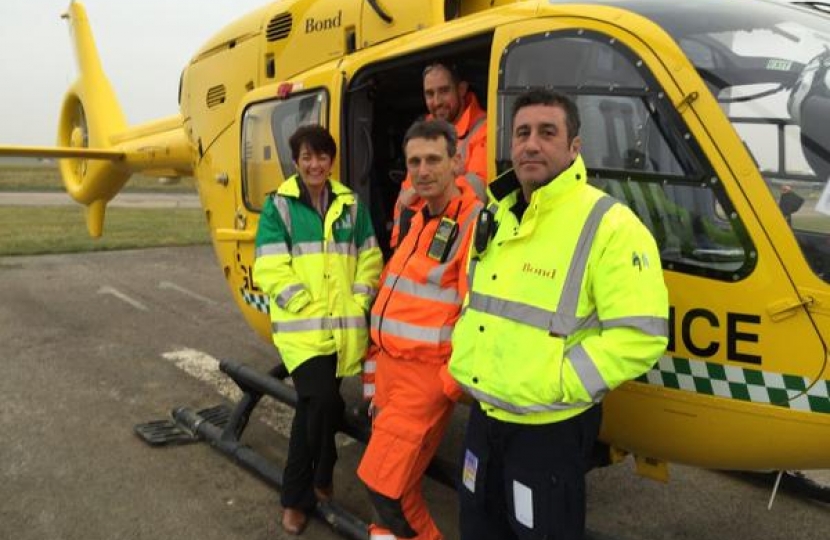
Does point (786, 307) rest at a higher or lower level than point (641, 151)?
lower

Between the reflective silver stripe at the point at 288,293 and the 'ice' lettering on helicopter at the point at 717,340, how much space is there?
1.50m

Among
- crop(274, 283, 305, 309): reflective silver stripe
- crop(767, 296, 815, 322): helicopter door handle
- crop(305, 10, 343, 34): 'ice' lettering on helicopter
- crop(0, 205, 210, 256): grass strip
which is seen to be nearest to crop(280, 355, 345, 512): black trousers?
crop(274, 283, 305, 309): reflective silver stripe

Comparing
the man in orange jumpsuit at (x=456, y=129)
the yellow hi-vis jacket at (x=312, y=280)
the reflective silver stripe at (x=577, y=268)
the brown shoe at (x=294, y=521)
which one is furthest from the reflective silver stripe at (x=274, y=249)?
the reflective silver stripe at (x=577, y=268)

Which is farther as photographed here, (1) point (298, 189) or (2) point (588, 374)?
(1) point (298, 189)

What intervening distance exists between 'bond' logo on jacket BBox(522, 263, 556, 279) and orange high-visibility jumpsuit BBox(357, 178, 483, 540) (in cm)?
44

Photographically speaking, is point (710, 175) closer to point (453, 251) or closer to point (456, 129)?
point (453, 251)

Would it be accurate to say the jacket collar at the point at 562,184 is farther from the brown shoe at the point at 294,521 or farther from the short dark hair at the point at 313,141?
the brown shoe at the point at 294,521

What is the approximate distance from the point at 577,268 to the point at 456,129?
3.92 feet

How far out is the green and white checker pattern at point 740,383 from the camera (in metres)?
2.12

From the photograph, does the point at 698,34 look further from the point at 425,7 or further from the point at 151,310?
the point at 151,310

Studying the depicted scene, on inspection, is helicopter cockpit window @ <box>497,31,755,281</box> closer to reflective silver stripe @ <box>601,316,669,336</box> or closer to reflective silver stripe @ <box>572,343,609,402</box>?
reflective silver stripe @ <box>601,316,669,336</box>

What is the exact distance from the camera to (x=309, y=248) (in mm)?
3109

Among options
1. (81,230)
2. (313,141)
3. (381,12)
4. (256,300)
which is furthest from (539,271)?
(81,230)

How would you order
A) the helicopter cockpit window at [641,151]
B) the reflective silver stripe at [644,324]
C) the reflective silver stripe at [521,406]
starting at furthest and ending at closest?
the helicopter cockpit window at [641,151], the reflective silver stripe at [521,406], the reflective silver stripe at [644,324]
